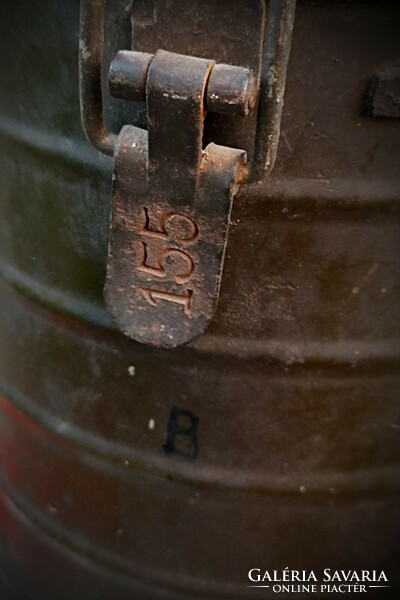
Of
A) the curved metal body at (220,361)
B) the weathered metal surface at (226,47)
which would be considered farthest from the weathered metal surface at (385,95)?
the weathered metal surface at (226,47)

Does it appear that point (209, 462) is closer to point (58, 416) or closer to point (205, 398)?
point (205, 398)

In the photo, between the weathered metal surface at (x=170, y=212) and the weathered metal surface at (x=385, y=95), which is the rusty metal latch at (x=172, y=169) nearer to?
the weathered metal surface at (x=170, y=212)

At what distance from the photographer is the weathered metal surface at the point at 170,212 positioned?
23.3 inches

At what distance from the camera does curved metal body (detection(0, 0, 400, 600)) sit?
763 mm

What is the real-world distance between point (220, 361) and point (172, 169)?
34cm

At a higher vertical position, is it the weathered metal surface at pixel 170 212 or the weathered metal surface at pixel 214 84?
the weathered metal surface at pixel 214 84

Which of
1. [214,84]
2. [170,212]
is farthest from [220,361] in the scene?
[214,84]

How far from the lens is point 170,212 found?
66 cm

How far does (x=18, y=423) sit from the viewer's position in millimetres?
1098

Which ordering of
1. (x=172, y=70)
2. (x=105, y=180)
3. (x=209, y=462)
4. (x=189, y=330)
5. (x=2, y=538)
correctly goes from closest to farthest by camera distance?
(x=172, y=70)
(x=189, y=330)
(x=105, y=180)
(x=209, y=462)
(x=2, y=538)

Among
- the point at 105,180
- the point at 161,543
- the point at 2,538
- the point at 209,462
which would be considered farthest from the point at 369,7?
the point at 2,538

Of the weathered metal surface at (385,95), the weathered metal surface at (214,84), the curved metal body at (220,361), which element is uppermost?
the weathered metal surface at (385,95)

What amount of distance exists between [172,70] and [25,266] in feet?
1.56

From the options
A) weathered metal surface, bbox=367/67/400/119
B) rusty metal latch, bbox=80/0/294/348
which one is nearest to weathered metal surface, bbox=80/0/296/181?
rusty metal latch, bbox=80/0/294/348
